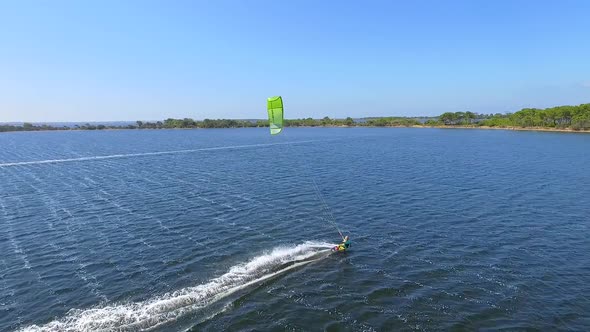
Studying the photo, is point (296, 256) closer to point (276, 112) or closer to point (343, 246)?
point (343, 246)

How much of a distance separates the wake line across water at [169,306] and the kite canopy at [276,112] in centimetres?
1154

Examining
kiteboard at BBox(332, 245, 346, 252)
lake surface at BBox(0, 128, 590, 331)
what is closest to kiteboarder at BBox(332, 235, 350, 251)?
kiteboard at BBox(332, 245, 346, 252)

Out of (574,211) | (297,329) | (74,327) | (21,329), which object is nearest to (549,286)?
(297,329)

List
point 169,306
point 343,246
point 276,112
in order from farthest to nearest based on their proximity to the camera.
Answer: point 276,112 → point 343,246 → point 169,306

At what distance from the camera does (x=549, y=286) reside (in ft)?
72.9

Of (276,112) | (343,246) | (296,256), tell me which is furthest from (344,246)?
(276,112)

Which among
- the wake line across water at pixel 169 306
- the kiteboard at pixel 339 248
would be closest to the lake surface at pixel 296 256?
the wake line across water at pixel 169 306

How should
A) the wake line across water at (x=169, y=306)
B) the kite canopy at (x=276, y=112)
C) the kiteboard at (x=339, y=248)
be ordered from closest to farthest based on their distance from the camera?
the wake line across water at (x=169, y=306) → the kiteboard at (x=339, y=248) → the kite canopy at (x=276, y=112)

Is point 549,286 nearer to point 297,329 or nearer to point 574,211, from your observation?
point 297,329

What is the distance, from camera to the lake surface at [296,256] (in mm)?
19328

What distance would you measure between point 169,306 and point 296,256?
32.4 feet

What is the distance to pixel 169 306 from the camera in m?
19.8

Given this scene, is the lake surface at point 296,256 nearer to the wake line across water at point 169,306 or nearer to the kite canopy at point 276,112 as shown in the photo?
the wake line across water at point 169,306

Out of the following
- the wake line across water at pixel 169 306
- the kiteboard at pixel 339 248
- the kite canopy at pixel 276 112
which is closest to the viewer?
the wake line across water at pixel 169 306
